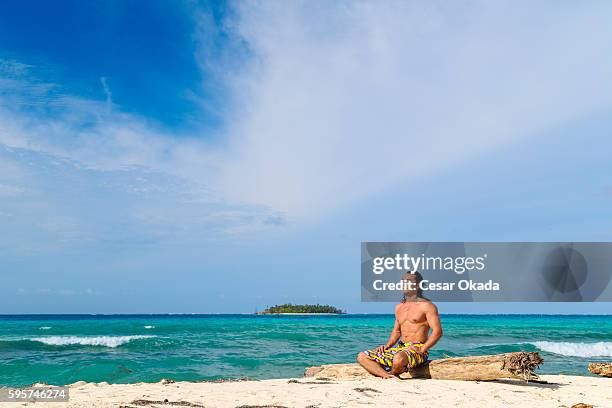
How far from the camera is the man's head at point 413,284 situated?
28.5 ft

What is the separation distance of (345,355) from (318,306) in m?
73.5

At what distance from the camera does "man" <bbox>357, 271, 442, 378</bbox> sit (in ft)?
27.6

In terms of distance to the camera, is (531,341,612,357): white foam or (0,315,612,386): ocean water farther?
(531,341,612,357): white foam

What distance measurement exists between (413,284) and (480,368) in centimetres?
173

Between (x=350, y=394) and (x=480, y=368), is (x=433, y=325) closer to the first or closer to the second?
(x=480, y=368)

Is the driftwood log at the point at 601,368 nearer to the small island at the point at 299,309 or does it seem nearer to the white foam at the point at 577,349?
the white foam at the point at 577,349

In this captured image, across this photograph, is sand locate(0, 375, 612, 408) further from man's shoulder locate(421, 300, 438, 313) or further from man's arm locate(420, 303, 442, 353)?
man's shoulder locate(421, 300, 438, 313)

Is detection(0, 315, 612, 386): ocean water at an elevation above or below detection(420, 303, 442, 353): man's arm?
below

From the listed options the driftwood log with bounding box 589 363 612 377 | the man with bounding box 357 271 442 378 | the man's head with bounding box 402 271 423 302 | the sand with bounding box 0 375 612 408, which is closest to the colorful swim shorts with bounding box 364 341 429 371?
the man with bounding box 357 271 442 378

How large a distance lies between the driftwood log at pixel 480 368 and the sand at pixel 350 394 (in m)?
0.19

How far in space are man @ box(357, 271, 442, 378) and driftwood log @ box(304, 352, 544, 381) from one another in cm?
23

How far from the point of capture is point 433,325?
837 centimetres

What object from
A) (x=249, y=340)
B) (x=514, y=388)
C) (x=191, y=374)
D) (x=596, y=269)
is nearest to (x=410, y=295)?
(x=514, y=388)

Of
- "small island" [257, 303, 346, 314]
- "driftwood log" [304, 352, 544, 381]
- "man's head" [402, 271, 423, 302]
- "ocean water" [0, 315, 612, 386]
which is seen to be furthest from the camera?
"small island" [257, 303, 346, 314]
